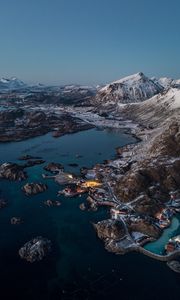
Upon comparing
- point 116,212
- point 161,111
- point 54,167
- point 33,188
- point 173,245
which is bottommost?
point 33,188

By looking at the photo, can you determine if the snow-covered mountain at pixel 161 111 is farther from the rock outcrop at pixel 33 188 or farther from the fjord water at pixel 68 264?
the fjord water at pixel 68 264

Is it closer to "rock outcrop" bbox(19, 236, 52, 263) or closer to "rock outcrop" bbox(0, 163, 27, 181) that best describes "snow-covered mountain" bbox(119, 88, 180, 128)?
"rock outcrop" bbox(0, 163, 27, 181)

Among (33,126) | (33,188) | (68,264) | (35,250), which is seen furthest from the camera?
(33,126)

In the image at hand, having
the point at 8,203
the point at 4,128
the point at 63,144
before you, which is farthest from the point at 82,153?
the point at 4,128

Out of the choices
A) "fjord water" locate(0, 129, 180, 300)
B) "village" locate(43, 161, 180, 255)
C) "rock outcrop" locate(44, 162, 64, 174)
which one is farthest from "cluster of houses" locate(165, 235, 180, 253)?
"rock outcrop" locate(44, 162, 64, 174)

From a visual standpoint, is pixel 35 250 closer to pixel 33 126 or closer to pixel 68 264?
pixel 68 264

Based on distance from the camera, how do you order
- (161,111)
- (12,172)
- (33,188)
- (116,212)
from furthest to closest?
(161,111), (12,172), (33,188), (116,212)

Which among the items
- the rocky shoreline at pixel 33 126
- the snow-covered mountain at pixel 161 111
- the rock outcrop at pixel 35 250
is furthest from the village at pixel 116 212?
the snow-covered mountain at pixel 161 111

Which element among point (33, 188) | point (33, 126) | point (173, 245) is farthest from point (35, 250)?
point (33, 126)

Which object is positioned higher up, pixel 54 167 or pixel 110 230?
pixel 110 230
